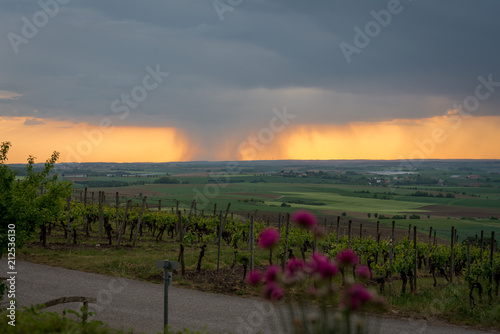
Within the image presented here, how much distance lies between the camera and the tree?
12445mm

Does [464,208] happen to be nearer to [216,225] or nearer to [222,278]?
[216,225]

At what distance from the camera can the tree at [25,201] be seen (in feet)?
40.8

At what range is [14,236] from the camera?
1196cm

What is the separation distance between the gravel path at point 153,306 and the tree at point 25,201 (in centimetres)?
198

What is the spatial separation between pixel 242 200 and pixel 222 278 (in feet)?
246

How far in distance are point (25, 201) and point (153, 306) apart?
4.33 metres

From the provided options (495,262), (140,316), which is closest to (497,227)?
(495,262)

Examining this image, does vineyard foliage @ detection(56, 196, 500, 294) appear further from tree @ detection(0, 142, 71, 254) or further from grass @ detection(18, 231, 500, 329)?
tree @ detection(0, 142, 71, 254)

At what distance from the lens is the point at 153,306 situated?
Answer: 13.2 meters

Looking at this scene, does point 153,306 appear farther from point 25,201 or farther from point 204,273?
point 204,273

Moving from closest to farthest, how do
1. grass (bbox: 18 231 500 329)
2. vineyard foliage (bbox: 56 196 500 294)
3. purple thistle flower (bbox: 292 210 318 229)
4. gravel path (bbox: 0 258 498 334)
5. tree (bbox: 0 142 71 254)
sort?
purple thistle flower (bbox: 292 210 318 229)
gravel path (bbox: 0 258 498 334)
tree (bbox: 0 142 71 254)
grass (bbox: 18 231 500 329)
vineyard foliage (bbox: 56 196 500 294)

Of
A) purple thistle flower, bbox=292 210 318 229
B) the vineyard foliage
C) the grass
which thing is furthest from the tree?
purple thistle flower, bbox=292 210 318 229

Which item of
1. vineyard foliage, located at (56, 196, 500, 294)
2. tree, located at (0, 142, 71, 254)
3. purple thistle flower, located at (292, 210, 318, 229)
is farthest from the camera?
vineyard foliage, located at (56, 196, 500, 294)

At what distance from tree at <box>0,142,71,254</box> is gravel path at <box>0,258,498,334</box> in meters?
1.98
